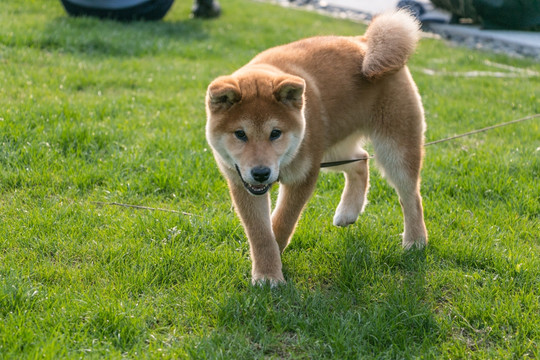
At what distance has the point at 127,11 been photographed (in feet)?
31.8

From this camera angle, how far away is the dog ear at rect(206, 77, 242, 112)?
126 inches

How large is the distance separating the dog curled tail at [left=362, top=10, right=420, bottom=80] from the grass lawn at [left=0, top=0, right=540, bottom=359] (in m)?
1.03

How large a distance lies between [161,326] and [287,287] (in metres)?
0.71

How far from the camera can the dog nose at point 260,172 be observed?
124 inches

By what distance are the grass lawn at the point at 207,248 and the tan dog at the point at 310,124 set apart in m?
0.25

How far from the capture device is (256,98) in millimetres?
3334

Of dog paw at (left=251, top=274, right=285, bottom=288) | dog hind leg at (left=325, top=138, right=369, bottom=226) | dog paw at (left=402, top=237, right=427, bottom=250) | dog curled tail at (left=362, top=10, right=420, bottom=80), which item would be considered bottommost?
dog paw at (left=402, top=237, right=427, bottom=250)

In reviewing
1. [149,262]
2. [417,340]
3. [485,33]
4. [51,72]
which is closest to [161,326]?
[149,262]

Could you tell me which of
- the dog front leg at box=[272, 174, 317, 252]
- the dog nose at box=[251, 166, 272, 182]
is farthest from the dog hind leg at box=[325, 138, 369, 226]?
the dog nose at box=[251, 166, 272, 182]

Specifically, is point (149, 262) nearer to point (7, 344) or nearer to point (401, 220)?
point (7, 344)

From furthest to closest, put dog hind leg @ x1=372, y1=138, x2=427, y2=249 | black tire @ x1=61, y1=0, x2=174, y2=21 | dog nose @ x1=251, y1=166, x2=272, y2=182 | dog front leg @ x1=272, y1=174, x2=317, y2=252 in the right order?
black tire @ x1=61, y1=0, x2=174, y2=21
dog hind leg @ x1=372, y1=138, x2=427, y2=249
dog front leg @ x1=272, y1=174, x2=317, y2=252
dog nose @ x1=251, y1=166, x2=272, y2=182

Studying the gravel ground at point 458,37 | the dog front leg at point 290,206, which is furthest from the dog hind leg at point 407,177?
the gravel ground at point 458,37

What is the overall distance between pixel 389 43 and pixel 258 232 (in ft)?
4.61

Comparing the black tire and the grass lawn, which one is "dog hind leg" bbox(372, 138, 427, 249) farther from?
the black tire
